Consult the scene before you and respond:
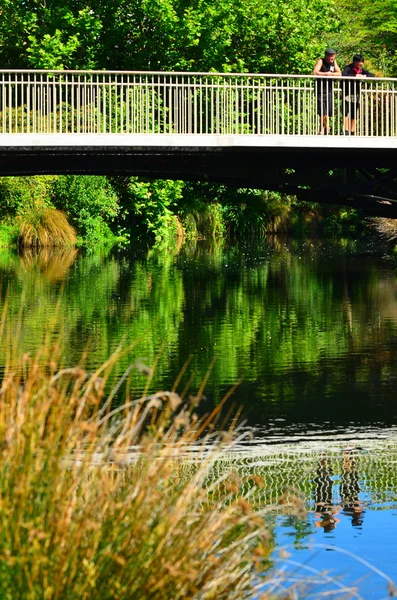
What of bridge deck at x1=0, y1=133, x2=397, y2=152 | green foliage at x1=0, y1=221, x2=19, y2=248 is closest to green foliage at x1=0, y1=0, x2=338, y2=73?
green foliage at x1=0, y1=221, x2=19, y2=248

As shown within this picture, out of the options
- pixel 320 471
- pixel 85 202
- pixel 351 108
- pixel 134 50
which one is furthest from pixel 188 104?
pixel 134 50

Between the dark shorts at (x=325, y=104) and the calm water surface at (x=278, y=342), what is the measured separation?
12.8 ft

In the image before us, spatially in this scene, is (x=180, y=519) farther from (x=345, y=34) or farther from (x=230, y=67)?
(x=345, y=34)

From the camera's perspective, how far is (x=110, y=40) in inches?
2148

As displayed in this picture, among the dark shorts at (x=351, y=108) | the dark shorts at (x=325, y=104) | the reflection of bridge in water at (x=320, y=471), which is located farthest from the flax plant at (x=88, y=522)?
the dark shorts at (x=351, y=108)

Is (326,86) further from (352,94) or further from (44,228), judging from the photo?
(44,228)

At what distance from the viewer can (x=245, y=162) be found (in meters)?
26.7

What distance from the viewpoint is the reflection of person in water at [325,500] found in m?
10.2

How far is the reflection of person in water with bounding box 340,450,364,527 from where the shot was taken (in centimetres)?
1057

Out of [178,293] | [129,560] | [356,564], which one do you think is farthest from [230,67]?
[129,560]

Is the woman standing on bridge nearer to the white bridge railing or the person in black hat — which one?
the white bridge railing

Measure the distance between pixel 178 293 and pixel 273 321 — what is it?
6.44 metres

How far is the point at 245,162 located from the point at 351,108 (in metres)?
2.44

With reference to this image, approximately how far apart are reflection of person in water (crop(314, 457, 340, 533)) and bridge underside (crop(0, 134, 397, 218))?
42.8 feet
